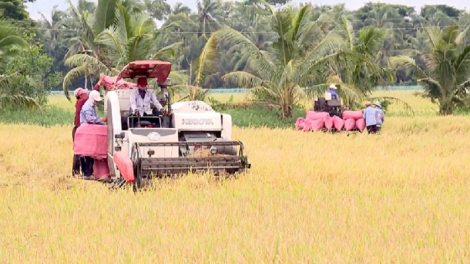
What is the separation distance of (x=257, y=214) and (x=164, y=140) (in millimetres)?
2400

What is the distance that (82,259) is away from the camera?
5039 mm

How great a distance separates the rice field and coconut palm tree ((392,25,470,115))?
46.7ft

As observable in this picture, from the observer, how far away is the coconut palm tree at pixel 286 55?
20.7m

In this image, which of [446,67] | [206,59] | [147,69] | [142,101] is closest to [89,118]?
[142,101]

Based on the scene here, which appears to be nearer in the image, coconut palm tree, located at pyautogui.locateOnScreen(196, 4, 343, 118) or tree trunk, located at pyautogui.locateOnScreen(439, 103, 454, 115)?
coconut palm tree, located at pyautogui.locateOnScreen(196, 4, 343, 118)

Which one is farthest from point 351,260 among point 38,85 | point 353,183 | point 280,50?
point 38,85

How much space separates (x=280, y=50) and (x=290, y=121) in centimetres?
218

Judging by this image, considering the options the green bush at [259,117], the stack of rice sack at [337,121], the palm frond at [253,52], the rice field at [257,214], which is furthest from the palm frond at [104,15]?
the rice field at [257,214]

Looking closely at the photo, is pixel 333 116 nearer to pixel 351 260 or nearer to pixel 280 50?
pixel 280 50

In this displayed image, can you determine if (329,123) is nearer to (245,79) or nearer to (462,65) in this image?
(245,79)

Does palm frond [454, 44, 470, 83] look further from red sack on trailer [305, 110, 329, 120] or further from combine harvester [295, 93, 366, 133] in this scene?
red sack on trailer [305, 110, 329, 120]

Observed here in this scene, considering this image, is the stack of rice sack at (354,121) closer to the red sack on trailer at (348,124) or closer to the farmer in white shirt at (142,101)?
the red sack on trailer at (348,124)

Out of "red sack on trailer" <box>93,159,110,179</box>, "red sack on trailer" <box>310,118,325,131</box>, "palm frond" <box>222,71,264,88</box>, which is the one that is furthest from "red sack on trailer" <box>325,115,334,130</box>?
"red sack on trailer" <box>93,159,110,179</box>

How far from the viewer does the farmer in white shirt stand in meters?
9.44
